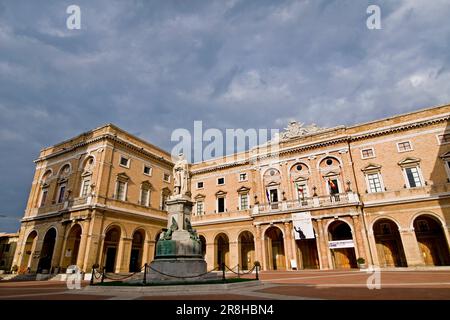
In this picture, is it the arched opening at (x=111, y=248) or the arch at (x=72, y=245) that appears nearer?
the arch at (x=72, y=245)

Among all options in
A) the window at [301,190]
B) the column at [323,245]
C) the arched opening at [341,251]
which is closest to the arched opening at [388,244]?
the arched opening at [341,251]

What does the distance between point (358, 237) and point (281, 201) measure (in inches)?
303

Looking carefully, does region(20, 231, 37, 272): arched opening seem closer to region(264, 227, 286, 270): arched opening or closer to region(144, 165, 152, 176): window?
region(144, 165, 152, 176): window

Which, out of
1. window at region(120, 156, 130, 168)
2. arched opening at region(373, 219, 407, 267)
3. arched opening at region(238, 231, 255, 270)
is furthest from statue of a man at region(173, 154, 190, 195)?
arched opening at region(373, 219, 407, 267)

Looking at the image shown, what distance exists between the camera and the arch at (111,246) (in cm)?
2458

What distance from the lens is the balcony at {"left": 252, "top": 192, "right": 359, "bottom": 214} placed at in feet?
78.9

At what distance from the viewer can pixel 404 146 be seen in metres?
24.3

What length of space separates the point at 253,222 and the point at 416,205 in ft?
48.4

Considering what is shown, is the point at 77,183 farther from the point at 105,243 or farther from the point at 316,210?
the point at 316,210

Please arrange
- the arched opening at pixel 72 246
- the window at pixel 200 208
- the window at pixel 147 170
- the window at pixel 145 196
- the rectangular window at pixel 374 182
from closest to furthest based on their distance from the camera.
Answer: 1. the arched opening at pixel 72 246
2. the rectangular window at pixel 374 182
3. the window at pixel 145 196
4. the window at pixel 147 170
5. the window at pixel 200 208

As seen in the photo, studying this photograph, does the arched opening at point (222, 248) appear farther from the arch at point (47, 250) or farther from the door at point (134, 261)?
the arch at point (47, 250)

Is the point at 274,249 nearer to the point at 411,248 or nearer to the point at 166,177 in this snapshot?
the point at 411,248

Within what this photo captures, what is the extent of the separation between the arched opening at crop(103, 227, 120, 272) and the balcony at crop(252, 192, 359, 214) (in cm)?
1441
